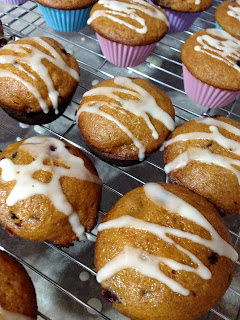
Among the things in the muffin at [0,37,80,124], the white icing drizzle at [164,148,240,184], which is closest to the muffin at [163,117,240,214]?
the white icing drizzle at [164,148,240,184]

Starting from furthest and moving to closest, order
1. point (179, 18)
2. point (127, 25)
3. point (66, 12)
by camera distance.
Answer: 1. point (179, 18)
2. point (66, 12)
3. point (127, 25)

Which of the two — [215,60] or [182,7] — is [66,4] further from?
[215,60]

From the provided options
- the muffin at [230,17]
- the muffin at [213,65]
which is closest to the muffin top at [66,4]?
the muffin at [213,65]

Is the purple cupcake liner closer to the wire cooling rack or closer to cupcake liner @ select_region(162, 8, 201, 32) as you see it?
cupcake liner @ select_region(162, 8, 201, 32)

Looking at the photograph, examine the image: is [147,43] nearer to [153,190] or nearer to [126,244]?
[153,190]

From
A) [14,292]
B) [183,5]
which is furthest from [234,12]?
[14,292]

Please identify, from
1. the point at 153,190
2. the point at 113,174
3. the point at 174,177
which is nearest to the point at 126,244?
the point at 153,190

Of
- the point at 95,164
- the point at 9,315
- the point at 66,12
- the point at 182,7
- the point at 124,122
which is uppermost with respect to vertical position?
the point at 182,7
